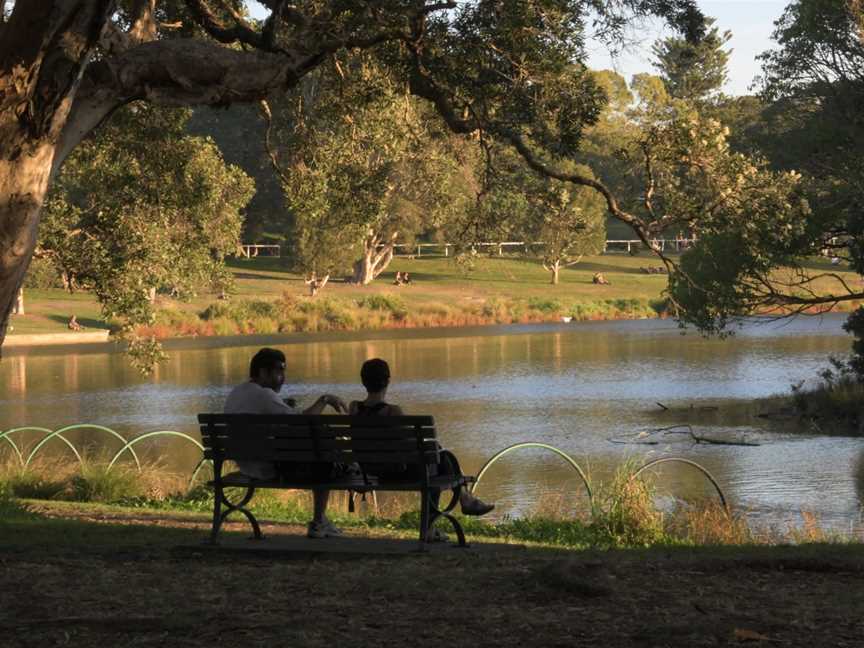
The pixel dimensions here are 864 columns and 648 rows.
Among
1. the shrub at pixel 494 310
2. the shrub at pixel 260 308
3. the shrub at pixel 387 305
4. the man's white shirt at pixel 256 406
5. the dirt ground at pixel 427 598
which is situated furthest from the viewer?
the shrub at pixel 494 310

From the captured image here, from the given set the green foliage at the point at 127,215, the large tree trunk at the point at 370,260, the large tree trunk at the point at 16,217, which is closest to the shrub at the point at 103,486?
the green foliage at the point at 127,215

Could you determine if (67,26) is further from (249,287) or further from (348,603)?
(249,287)

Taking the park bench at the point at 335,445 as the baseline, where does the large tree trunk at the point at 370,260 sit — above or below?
above

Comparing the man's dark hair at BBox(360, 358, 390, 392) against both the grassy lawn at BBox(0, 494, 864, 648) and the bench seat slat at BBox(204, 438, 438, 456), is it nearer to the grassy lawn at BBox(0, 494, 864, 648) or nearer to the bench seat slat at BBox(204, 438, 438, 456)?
the bench seat slat at BBox(204, 438, 438, 456)

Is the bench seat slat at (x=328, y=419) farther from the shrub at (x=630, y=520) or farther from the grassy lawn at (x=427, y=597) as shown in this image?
the shrub at (x=630, y=520)

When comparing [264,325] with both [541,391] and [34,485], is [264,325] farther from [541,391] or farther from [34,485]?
[34,485]

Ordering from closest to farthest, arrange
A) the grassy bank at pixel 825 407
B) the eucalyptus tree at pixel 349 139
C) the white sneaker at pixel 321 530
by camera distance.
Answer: the white sneaker at pixel 321 530
the eucalyptus tree at pixel 349 139
the grassy bank at pixel 825 407

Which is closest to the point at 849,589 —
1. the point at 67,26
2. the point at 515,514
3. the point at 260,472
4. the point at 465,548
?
the point at 465,548

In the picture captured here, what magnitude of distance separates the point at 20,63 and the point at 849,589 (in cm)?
543

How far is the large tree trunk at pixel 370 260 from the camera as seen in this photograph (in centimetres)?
6888

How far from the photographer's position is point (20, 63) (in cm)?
799

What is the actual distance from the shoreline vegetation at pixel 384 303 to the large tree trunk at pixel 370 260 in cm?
71

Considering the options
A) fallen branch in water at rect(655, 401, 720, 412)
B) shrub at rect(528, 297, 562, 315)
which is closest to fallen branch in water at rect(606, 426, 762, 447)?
fallen branch in water at rect(655, 401, 720, 412)

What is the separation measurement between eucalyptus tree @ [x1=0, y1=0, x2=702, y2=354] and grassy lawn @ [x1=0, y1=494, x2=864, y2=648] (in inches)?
71.3
